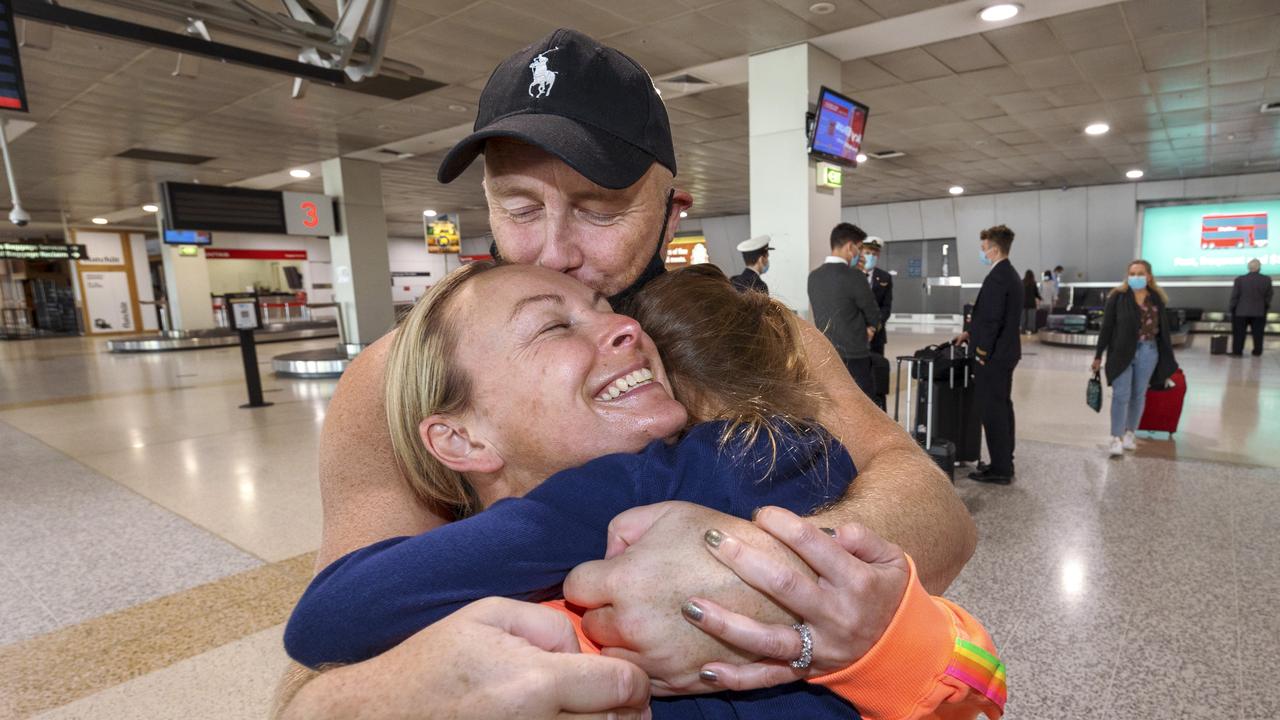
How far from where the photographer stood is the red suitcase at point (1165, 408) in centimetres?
588

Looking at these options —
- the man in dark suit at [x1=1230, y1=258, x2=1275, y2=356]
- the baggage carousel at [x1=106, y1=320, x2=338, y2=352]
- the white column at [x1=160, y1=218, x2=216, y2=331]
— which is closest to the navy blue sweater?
the man in dark suit at [x1=1230, y1=258, x2=1275, y2=356]

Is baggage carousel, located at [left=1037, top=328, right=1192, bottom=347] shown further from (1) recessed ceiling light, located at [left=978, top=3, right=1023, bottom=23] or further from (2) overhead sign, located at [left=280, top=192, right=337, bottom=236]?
(2) overhead sign, located at [left=280, top=192, right=337, bottom=236]

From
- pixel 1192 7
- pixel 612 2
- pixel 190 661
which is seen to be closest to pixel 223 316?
pixel 612 2

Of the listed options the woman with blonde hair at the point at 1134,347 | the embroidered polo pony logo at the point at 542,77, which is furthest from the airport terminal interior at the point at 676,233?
the woman with blonde hair at the point at 1134,347

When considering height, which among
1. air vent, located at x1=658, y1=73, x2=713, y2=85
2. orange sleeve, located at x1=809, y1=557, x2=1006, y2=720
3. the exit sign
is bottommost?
orange sleeve, located at x1=809, y1=557, x2=1006, y2=720

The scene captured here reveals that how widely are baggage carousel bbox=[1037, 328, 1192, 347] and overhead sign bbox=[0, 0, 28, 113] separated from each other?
1659 centimetres

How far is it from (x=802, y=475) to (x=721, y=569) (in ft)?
0.94

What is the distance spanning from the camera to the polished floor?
251cm

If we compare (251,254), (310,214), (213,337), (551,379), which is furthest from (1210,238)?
(251,254)

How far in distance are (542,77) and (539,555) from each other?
69cm

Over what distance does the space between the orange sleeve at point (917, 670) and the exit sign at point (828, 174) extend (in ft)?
22.6

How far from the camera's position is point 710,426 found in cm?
94

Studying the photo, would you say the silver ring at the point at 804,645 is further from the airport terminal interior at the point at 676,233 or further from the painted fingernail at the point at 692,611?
the airport terminal interior at the point at 676,233

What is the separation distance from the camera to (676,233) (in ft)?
27.1
